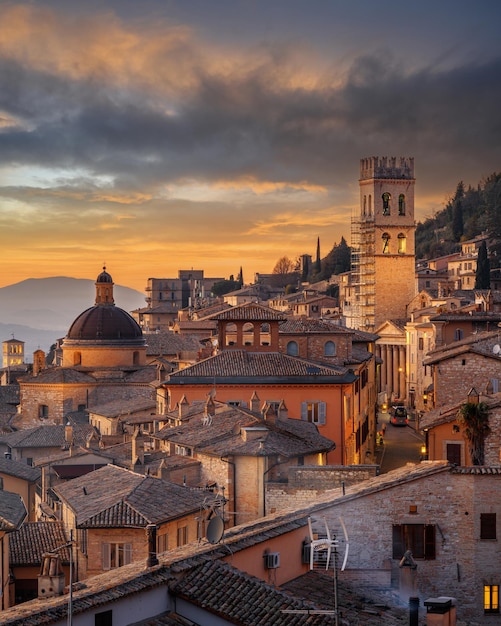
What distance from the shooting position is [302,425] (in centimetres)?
3869

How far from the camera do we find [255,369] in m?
45.0

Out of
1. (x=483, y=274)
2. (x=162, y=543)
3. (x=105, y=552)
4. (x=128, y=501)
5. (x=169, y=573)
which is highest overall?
(x=483, y=274)

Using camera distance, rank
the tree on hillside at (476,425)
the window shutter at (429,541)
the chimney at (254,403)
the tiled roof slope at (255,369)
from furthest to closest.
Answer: the tiled roof slope at (255,369), the chimney at (254,403), the tree on hillside at (476,425), the window shutter at (429,541)

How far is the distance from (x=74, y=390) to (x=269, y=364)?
73.9ft

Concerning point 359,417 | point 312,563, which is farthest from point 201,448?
point 359,417

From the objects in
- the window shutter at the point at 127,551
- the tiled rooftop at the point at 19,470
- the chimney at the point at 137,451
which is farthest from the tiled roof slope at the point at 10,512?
the tiled rooftop at the point at 19,470

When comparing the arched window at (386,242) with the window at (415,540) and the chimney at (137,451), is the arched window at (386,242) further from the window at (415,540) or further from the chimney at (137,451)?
the window at (415,540)

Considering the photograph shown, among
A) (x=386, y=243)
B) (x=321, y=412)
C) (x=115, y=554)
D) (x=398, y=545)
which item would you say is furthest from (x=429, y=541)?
(x=386, y=243)

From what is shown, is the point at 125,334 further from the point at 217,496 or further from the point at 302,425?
the point at 217,496

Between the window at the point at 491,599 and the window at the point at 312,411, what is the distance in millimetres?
21304

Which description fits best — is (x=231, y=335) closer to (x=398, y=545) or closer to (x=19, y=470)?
(x=19, y=470)

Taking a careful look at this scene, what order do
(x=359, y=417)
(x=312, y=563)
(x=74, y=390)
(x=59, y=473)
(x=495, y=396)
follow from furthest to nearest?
(x=74, y=390) < (x=359, y=417) < (x=59, y=473) < (x=495, y=396) < (x=312, y=563)

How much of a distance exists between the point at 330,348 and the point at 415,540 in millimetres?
28145

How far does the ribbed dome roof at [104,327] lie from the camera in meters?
68.7
